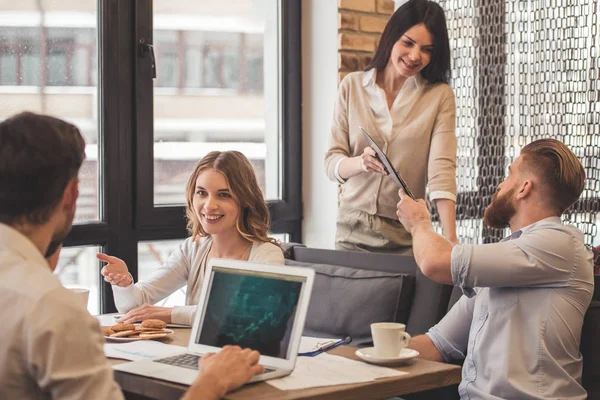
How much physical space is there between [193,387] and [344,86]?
1.77 metres

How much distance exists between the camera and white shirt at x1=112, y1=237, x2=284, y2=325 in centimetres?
264

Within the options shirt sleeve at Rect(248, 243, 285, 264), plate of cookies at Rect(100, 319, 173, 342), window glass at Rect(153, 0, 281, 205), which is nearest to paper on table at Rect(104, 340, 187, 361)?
plate of cookies at Rect(100, 319, 173, 342)

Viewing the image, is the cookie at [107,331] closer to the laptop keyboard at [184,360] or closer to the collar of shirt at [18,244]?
the laptop keyboard at [184,360]

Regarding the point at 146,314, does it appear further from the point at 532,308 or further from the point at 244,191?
the point at 532,308

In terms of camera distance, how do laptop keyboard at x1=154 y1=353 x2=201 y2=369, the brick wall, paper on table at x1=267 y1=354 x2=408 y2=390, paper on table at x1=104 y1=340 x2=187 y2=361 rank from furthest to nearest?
the brick wall
paper on table at x1=104 y1=340 x2=187 y2=361
laptop keyboard at x1=154 y1=353 x2=201 y2=369
paper on table at x1=267 y1=354 x2=408 y2=390

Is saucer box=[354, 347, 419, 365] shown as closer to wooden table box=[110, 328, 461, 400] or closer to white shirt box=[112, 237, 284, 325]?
wooden table box=[110, 328, 461, 400]

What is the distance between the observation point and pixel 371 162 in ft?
9.27

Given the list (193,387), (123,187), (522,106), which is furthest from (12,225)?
(522,106)

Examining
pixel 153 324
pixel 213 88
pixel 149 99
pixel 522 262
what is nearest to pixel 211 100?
pixel 213 88

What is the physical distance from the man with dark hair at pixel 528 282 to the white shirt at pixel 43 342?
114cm

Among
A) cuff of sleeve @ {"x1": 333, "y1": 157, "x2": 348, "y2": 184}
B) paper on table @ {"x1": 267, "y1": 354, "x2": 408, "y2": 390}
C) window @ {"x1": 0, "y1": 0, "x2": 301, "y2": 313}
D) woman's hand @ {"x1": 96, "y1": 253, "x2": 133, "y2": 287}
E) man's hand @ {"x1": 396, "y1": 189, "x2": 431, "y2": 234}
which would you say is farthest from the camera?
window @ {"x1": 0, "y1": 0, "x2": 301, "y2": 313}

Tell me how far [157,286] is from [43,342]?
5.07 ft

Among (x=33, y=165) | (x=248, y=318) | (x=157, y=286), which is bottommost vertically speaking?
(x=157, y=286)

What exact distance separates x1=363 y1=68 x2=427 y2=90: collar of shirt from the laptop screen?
1.36 metres
